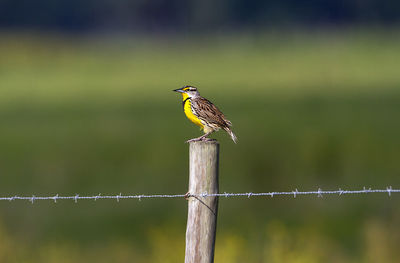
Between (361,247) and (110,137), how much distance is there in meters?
18.0

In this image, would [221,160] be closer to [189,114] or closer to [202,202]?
[189,114]

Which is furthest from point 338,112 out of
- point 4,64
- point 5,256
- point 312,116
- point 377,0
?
point 377,0

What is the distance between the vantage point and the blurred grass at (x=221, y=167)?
472 inches

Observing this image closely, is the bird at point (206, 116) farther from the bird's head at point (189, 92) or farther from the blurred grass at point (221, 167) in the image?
the blurred grass at point (221, 167)

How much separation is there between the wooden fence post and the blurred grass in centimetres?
359

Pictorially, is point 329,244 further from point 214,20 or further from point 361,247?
point 214,20

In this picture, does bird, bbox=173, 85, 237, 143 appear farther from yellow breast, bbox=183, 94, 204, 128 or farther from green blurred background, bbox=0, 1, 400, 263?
green blurred background, bbox=0, 1, 400, 263

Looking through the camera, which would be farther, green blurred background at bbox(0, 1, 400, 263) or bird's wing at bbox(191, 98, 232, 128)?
green blurred background at bbox(0, 1, 400, 263)

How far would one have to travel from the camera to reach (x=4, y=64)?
105m

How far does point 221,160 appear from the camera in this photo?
23938 millimetres

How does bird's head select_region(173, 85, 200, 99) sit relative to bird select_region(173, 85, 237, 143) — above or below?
above

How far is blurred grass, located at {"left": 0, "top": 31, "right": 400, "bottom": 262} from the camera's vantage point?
12.0 m

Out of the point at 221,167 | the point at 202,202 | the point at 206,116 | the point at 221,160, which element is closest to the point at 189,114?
the point at 206,116

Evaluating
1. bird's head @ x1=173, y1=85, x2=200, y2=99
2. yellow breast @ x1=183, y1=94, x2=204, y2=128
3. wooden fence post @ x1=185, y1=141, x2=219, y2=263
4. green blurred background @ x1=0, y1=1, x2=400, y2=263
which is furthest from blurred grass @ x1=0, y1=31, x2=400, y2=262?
wooden fence post @ x1=185, y1=141, x2=219, y2=263
